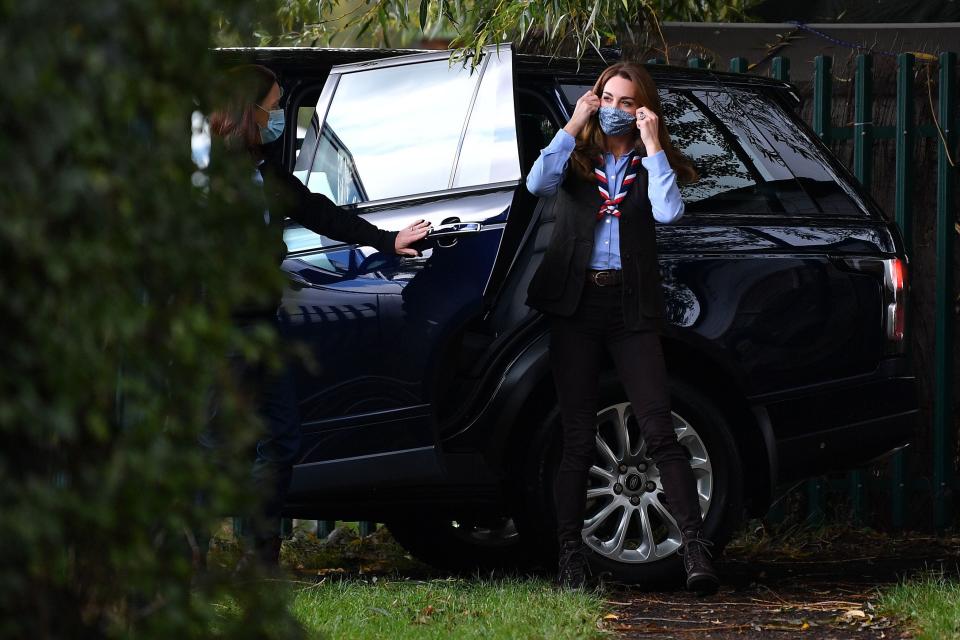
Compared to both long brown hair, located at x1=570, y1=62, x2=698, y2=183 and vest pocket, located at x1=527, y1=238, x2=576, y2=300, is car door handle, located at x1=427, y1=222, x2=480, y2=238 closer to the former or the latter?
vest pocket, located at x1=527, y1=238, x2=576, y2=300

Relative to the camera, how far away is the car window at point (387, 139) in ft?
16.5

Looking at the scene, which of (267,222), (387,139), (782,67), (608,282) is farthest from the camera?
(782,67)

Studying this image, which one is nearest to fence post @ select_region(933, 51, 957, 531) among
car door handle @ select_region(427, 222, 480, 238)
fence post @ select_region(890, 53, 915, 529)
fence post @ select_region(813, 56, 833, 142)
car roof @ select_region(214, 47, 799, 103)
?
fence post @ select_region(890, 53, 915, 529)

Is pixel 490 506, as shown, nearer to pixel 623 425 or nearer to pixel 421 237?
pixel 623 425

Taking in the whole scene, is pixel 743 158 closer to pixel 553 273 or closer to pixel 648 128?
pixel 648 128

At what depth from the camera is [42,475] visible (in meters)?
2.05

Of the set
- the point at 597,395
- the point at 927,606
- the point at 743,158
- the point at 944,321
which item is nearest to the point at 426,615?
the point at 597,395

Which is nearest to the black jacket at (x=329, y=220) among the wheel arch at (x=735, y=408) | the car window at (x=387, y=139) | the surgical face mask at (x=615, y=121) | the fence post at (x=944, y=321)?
the car window at (x=387, y=139)

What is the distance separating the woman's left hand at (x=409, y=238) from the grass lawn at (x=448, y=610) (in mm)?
1142

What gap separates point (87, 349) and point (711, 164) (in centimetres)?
371

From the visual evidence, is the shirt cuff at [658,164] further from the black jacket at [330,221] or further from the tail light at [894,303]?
the tail light at [894,303]

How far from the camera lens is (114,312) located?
1.92m

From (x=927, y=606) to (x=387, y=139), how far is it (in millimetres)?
2385

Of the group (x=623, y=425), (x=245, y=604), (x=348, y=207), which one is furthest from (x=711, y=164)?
(x=245, y=604)
